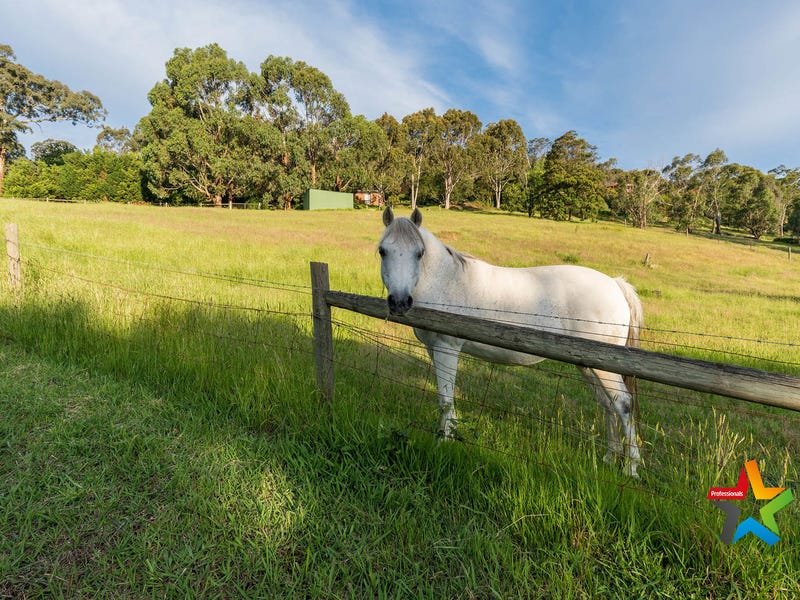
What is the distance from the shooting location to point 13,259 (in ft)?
20.7

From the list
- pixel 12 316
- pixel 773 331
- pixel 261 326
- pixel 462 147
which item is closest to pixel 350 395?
pixel 261 326

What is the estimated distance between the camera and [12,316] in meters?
5.11

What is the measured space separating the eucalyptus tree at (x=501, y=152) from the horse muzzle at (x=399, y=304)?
6228 centimetres

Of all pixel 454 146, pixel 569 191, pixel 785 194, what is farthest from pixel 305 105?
pixel 785 194

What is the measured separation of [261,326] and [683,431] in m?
5.59

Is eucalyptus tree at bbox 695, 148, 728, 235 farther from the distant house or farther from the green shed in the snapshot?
the green shed

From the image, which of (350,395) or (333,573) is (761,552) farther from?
(350,395)

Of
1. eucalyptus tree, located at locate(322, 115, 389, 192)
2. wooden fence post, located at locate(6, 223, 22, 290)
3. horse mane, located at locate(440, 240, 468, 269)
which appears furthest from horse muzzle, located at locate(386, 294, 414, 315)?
eucalyptus tree, located at locate(322, 115, 389, 192)

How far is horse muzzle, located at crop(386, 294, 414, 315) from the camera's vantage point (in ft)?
9.24

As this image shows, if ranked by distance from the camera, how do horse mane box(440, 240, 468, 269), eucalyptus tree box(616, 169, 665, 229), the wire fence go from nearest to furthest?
1. the wire fence
2. horse mane box(440, 240, 468, 269)
3. eucalyptus tree box(616, 169, 665, 229)

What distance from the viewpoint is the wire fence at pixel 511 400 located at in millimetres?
2766

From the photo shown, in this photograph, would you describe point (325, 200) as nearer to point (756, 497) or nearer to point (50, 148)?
point (50, 148)

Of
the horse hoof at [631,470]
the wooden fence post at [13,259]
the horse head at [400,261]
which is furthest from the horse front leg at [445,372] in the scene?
the wooden fence post at [13,259]

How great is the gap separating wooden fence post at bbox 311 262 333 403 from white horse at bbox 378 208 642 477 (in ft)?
2.26
